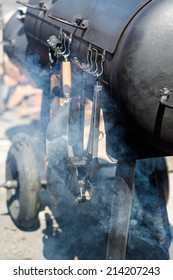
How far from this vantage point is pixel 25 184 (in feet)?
14.6

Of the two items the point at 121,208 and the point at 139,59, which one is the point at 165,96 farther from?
the point at 121,208

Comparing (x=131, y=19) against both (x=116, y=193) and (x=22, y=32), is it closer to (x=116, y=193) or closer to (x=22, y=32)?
(x=116, y=193)

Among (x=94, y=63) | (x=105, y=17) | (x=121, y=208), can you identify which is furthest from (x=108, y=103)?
(x=121, y=208)

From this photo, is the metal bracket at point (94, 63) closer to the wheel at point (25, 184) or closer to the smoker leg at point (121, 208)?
the smoker leg at point (121, 208)

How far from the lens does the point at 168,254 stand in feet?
13.7

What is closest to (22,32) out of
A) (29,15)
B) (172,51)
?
(29,15)

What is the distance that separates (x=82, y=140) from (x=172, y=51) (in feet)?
4.26

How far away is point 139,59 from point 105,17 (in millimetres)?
727

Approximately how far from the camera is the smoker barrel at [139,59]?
9.12ft

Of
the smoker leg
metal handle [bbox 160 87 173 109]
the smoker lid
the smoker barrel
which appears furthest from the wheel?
metal handle [bbox 160 87 173 109]

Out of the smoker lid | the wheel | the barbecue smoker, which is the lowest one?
the wheel

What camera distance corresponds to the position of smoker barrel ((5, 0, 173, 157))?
278cm

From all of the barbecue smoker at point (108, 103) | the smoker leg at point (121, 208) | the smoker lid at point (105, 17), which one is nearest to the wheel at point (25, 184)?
the barbecue smoker at point (108, 103)

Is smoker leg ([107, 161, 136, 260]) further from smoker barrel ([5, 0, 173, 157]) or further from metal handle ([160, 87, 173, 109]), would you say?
metal handle ([160, 87, 173, 109])
